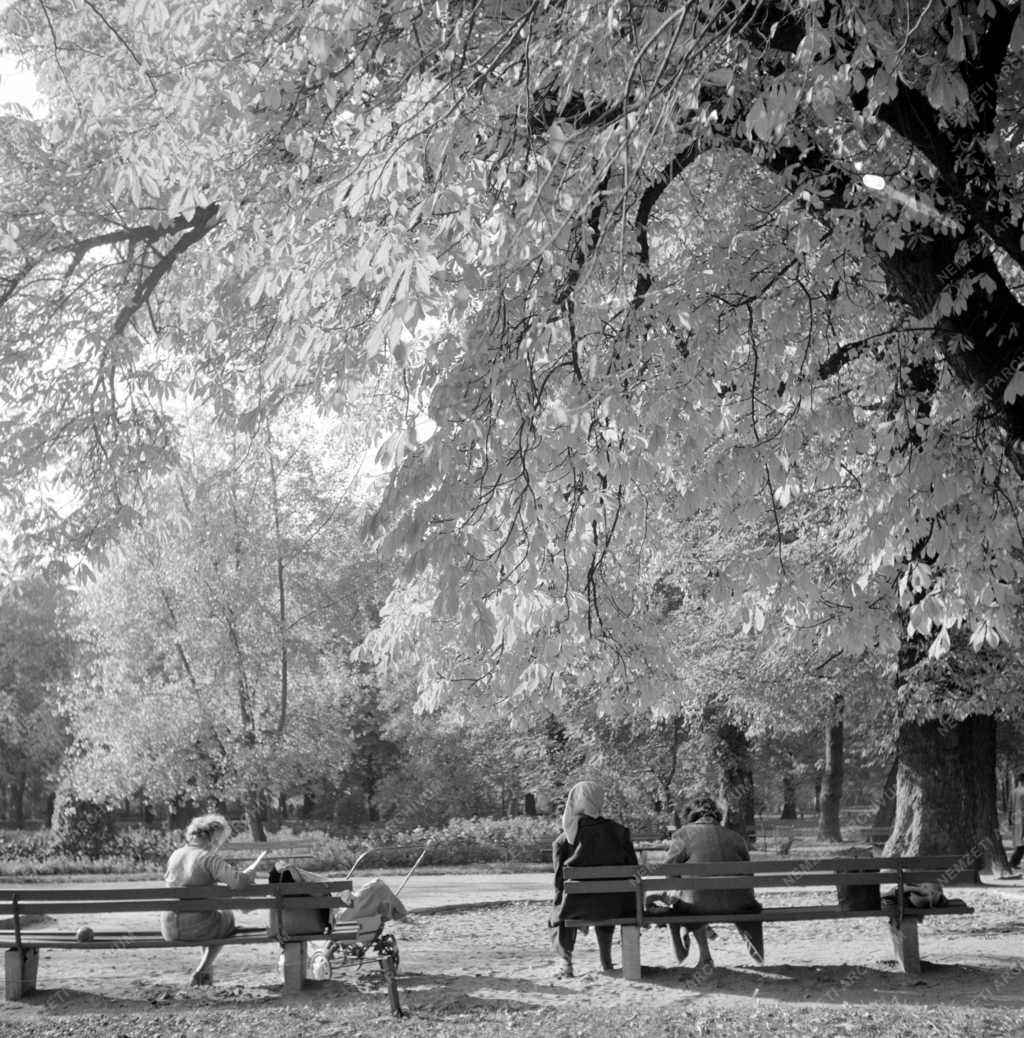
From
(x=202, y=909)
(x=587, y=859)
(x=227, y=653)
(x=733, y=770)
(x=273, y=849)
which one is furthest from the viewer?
(x=733, y=770)

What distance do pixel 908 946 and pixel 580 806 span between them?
2.60 meters

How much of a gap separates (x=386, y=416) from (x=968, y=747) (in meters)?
9.75

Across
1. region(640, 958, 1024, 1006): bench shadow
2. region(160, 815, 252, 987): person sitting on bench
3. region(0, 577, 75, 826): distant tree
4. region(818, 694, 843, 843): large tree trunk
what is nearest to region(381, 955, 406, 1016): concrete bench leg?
region(160, 815, 252, 987): person sitting on bench

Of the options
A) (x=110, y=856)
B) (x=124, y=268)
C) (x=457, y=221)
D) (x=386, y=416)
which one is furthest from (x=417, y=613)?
(x=110, y=856)

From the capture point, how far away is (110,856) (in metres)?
23.8

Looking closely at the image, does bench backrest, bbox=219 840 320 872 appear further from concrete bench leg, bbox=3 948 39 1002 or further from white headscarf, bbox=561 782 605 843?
white headscarf, bbox=561 782 605 843

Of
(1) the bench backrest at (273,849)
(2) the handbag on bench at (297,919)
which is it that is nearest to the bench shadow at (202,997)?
(2) the handbag on bench at (297,919)

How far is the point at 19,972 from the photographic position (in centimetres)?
879

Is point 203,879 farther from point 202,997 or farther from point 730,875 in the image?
point 730,875

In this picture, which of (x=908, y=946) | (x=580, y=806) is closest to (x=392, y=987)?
(x=580, y=806)

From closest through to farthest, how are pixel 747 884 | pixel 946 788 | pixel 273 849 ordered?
1. pixel 747 884
2. pixel 946 788
3. pixel 273 849

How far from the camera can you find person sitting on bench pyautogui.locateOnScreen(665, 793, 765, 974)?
9.16 metres

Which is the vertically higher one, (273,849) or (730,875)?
(730,875)

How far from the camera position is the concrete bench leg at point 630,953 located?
8836 mm
